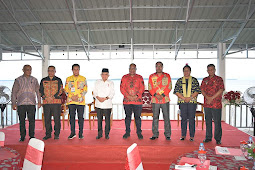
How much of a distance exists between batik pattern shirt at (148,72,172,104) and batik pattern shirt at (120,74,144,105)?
23cm

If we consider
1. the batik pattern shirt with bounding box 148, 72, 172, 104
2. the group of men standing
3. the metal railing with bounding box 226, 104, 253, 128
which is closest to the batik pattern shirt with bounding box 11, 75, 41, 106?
the group of men standing

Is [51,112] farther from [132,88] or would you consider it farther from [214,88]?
[214,88]

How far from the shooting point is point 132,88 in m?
4.62

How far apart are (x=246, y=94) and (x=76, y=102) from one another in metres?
4.37

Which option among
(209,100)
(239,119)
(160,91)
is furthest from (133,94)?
(239,119)

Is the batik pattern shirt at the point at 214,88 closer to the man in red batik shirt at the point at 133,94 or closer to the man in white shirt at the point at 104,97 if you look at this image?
the man in red batik shirt at the point at 133,94

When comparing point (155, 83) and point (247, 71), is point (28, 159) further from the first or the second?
point (247, 71)

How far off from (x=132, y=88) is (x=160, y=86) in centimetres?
56

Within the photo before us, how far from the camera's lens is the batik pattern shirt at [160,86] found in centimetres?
453

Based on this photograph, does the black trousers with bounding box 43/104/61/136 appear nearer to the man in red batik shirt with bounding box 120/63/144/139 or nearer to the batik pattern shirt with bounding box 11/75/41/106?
the batik pattern shirt with bounding box 11/75/41/106

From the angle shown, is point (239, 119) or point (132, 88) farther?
point (239, 119)

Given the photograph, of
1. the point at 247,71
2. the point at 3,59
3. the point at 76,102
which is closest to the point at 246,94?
the point at 76,102

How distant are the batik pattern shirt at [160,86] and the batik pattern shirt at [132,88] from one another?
226mm

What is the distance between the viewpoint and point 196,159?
7.23ft
